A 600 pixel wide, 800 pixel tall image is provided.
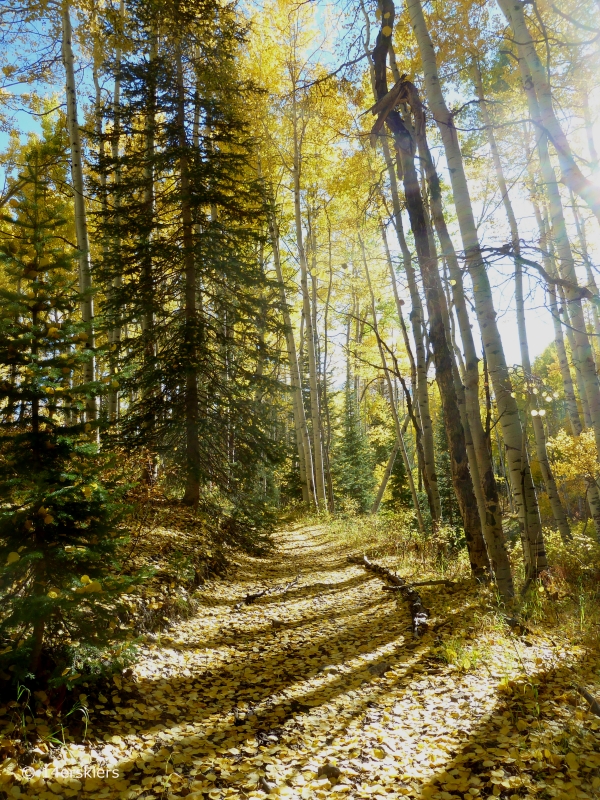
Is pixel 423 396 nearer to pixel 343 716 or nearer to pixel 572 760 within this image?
pixel 343 716

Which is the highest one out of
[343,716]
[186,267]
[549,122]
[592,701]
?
[186,267]

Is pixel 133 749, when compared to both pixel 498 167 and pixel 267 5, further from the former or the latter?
pixel 267 5

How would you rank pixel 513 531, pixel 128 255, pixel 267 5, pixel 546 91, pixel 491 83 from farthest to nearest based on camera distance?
1. pixel 267 5
2. pixel 513 531
3. pixel 491 83
4. pixel 128 255
5. pixel 546 91

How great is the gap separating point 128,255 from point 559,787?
340 inches

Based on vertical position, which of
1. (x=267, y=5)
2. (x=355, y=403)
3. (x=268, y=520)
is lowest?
(x=268, y=520)

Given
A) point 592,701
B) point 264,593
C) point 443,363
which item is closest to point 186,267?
point 443,363

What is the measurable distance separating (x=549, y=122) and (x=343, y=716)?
582 centimetres

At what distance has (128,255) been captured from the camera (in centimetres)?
812

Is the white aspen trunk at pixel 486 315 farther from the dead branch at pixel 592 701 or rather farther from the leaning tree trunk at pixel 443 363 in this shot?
the dead branch at pixel 592 701

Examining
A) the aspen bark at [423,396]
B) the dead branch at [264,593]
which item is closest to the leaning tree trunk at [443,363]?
the aspen bark at [423,396]

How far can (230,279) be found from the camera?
27.2 ft

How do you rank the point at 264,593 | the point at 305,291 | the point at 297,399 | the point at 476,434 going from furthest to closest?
the point at 297,399 → the point at 305,291 → the point at 264,593 → the point at 476,434

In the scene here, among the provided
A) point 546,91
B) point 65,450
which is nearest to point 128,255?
point 65,450

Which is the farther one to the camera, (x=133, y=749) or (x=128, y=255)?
(x=128, y=255)
